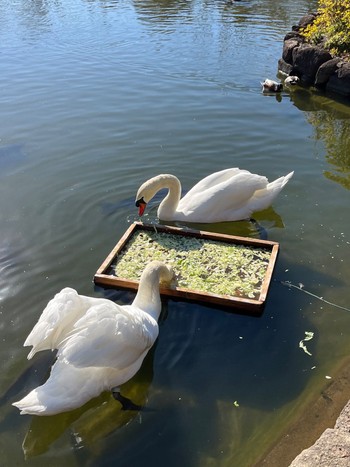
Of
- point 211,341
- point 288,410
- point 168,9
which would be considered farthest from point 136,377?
point 168,9

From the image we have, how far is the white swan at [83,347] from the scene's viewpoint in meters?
4.21

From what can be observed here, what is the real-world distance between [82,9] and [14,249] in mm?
22567

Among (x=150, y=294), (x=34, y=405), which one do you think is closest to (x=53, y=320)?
(x=34, y=405)

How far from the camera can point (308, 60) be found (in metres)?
14.9

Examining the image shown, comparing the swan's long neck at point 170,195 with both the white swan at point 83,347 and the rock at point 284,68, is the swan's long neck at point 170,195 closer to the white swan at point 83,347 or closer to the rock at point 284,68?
Result: the white swan at point 83,347

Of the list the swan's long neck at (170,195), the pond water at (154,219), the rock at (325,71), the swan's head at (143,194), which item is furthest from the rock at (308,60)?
the swan's head at (143,194)

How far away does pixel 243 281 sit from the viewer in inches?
241

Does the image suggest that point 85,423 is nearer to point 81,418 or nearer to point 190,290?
point 81,418

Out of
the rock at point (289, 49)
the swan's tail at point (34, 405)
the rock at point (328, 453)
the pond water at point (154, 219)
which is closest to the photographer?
the rock at point (328, 453)

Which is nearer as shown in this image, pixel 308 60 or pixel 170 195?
pixel 170 195

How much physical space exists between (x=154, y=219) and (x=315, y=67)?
30.6ft

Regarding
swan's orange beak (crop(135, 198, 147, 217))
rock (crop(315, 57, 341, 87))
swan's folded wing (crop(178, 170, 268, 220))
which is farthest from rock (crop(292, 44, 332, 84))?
swan's orange beak (crop(135, 198, 147, 217))

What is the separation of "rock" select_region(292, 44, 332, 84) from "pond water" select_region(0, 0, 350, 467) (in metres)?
0.71

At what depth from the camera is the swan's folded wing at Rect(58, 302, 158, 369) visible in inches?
168
